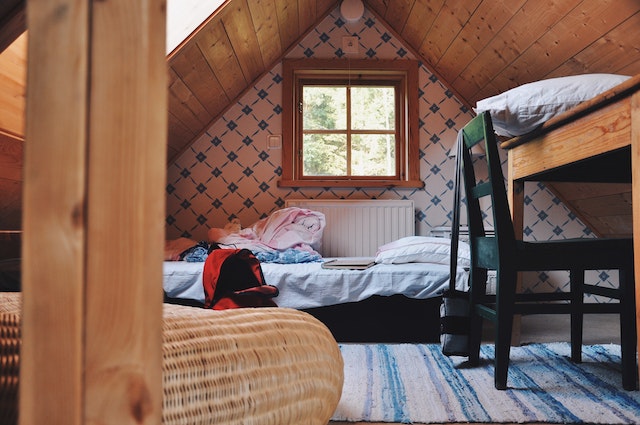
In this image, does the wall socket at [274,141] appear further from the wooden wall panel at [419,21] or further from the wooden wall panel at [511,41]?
the wooden wall panel at [511,41]

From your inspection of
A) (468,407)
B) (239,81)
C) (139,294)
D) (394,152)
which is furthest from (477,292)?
(239,81)

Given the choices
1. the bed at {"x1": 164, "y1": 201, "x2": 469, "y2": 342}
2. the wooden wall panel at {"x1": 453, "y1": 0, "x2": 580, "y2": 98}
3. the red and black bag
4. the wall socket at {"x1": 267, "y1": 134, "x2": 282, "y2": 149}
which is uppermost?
the wooden wall panel at {"x1": 453, "y1": 0, "x2": 580, "y2": 98}

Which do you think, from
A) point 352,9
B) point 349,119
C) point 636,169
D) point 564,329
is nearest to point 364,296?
point 564,329

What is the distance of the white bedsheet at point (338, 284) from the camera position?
2146 mm

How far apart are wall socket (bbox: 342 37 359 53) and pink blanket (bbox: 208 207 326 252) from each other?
141cm

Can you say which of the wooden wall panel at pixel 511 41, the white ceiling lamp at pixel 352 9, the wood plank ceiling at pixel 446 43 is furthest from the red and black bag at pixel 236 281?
the white ceiling lamp at pixel 352 9

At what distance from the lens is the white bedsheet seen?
84.5 inches

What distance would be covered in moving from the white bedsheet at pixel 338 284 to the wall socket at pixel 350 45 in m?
2.12

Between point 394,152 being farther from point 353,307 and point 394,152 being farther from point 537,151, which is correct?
point 537,151

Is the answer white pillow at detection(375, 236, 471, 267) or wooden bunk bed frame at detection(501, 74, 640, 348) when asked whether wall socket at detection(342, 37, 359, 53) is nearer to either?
white pillow at detection(375, 236, 471, 267)

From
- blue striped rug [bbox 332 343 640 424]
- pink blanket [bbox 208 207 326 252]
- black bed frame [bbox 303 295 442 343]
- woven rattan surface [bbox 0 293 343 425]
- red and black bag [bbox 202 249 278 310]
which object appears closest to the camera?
woven rattan surface [bbox 0 293 343 425]

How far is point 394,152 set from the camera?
3.68 m

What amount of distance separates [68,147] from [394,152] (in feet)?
11.2

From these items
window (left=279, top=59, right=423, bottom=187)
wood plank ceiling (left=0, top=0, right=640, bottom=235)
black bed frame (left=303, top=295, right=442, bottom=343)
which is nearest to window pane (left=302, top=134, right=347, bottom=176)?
window (left=279, top=59, right=423, bottom=187)
